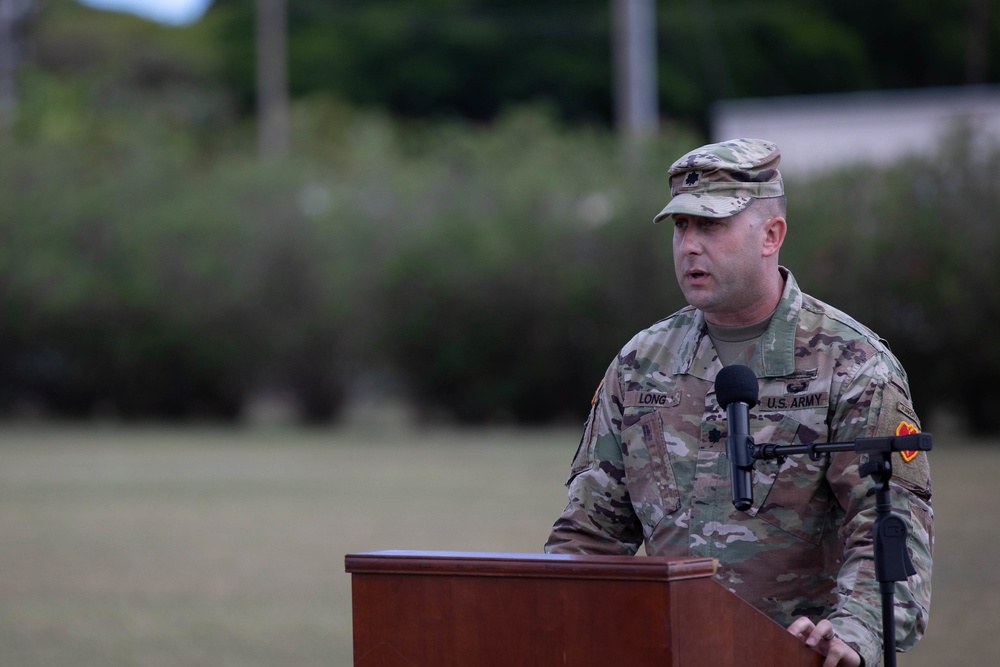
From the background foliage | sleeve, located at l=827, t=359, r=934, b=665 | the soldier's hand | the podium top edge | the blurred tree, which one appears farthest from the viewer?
the blurred tree

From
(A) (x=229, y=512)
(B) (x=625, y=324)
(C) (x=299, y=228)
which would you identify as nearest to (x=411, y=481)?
(A) (x=229, y=512)

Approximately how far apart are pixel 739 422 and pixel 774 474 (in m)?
0.43

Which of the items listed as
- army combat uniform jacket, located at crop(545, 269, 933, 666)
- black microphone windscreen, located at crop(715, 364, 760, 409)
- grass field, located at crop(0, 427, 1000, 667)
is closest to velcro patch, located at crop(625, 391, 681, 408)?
army combat uniform jacket, located at crop(545, 269, 933, 666)

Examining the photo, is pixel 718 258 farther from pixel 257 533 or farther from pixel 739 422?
pixel 257 533

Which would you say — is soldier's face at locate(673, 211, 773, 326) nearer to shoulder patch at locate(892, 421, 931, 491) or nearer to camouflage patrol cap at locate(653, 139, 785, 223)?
camouflage patrol cap at locate(653, 139, 785, 223)

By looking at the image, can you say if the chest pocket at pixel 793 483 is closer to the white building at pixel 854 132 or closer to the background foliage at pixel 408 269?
the background foliage at pixel 408 269

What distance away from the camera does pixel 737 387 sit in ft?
10.1

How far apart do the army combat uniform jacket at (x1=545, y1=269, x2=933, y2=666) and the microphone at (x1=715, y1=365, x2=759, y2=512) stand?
35cm

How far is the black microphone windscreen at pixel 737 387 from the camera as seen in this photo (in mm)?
3070

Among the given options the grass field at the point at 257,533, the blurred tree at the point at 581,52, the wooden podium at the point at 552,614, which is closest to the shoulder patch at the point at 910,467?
the wooden podium at the point at 552,614

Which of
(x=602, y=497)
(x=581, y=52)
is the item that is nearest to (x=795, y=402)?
(x=602, y=497)

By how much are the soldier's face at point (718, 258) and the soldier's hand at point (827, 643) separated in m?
0.81

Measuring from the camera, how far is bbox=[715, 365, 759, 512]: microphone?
9.86 ft

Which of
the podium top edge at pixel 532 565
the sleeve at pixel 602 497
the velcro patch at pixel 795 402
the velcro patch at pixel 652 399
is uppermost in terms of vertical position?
the velcro patch at pixel 652 399
